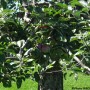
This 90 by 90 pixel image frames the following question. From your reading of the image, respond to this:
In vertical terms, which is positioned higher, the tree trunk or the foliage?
the foliage

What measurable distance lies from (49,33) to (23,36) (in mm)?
168

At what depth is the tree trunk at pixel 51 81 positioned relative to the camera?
81.1 inches

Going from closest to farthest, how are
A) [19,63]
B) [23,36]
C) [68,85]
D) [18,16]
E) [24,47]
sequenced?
1. [19,63]
2. [24,47]
3. [23,36]
4. [18,16]
5. [68,85]

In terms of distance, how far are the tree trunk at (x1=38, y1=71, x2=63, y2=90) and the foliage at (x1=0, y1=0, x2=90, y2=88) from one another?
35 cm

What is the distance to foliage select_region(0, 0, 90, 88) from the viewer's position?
152 centimetres

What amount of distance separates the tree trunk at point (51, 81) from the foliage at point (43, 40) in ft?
1.13

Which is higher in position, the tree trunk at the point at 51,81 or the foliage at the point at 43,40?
the foliage at the point at 43,40

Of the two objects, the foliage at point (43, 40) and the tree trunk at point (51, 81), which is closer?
the foliage at point (43, 40)

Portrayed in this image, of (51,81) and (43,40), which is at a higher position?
(43,40)

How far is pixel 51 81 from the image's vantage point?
2072mm

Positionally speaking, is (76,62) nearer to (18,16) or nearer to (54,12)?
(54,12)

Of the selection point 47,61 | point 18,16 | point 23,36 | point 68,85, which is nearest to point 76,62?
point 47,61

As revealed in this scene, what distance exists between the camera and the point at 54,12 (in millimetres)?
1612

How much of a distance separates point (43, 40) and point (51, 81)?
488 mm
